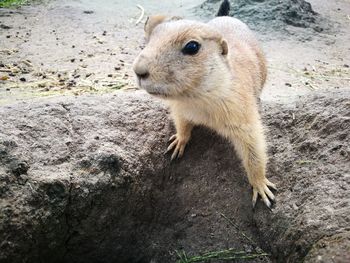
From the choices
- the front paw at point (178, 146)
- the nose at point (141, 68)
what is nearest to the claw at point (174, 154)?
the front paw at point (178, 146)

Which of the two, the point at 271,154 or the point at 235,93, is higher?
the point at 235,93

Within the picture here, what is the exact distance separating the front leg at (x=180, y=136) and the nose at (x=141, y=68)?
1035mm

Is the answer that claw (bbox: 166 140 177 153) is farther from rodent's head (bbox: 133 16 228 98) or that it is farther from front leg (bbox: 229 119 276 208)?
rodent's head (bbox: 133 16 228 98)

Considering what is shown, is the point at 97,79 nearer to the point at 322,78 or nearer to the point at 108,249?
the point at 108,249

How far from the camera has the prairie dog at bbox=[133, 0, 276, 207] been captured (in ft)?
9.64

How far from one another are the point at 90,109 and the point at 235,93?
4.20 feet

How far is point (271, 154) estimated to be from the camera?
379 centimetres

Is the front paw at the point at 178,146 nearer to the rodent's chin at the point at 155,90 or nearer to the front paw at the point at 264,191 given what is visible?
the front paw at the point at 264,191

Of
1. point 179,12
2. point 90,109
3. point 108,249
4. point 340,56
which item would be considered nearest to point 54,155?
point 90,109

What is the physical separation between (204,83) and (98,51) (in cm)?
325

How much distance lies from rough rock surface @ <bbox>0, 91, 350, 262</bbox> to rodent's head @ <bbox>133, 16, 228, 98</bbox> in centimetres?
90

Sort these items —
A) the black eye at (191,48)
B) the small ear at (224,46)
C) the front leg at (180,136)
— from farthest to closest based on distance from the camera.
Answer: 1. the front leg at (180,136)
2. the small ear at (224,46)
3. the black eye at (191,48)

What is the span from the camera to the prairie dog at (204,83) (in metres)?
2.94

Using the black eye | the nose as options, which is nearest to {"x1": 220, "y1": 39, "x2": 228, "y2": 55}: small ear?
the black eye
